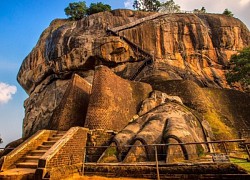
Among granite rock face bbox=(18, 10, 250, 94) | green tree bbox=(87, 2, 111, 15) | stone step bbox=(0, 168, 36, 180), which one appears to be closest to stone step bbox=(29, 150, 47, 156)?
stone step bbox=(0, 168, 36, 180)

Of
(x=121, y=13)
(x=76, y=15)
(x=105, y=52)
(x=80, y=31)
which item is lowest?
(x=105, y=52)

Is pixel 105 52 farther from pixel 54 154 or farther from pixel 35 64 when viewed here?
pixel 54 154

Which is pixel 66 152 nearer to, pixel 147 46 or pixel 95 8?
pixel 147 46

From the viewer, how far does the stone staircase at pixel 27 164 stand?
254 inches

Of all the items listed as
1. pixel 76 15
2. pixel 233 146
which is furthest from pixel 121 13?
pixel 233 146

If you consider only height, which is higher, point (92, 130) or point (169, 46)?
point (169, 46)

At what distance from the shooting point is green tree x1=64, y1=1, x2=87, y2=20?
34531 mm

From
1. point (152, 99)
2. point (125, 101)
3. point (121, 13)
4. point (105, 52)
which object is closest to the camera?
point (125, 101)

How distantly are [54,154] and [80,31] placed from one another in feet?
74.2

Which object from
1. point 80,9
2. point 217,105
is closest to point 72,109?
point 217,105

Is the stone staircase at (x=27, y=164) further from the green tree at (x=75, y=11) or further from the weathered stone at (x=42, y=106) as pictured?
the green tree at (x=75, y=11)

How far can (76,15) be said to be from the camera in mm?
34500

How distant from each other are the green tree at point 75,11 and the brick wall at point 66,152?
29670mm

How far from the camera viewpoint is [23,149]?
8156 mm
